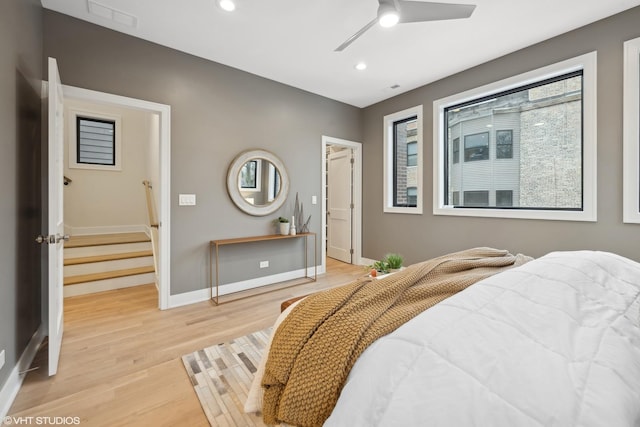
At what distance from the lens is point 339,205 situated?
5.29m

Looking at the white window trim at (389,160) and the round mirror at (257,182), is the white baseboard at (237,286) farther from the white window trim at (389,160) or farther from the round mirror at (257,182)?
the white window trim at (389,160)

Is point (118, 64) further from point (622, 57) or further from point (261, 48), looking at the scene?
point (622, 57)

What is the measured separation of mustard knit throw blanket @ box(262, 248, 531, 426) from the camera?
30.7 inches

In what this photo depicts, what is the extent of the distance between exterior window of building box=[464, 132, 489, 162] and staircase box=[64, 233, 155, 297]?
4.57m

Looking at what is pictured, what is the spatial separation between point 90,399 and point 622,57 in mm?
4765

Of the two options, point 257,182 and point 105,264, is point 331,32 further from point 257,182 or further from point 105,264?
point 105,264

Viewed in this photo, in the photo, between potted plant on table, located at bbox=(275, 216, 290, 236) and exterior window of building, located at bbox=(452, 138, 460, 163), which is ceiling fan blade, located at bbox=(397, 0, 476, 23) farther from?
potted plant on table, located at bbox=(275, 216, 290, 236)

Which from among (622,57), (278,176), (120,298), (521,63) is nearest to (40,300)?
(120,298)

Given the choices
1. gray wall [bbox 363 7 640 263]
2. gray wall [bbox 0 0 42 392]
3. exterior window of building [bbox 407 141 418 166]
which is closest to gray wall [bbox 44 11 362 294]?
gray wall [bbox 0 0 42 392]

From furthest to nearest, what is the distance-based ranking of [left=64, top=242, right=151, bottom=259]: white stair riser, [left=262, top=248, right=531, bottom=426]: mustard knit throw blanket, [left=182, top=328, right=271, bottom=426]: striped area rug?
[left=64, top=242, right=151, bottom=259]: white stair riser, [left=182, top=328, right=271, bottom=426]: striped area rug, [left=262, top=248, right=531, bottom=426]: mustard knit throw blanket

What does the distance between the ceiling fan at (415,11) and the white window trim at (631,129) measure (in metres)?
1.63

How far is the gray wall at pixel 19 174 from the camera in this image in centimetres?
157

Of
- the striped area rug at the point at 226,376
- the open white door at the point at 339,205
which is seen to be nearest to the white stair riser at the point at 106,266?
the striped area rug at the point at 226,376

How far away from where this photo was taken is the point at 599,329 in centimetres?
79
